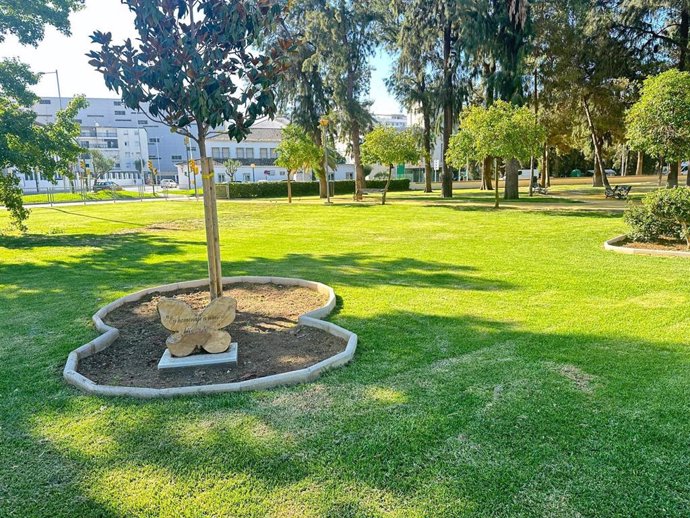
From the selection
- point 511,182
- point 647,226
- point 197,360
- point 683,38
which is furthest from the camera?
point 511,182

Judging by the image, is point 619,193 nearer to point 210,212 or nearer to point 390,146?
point 390,146

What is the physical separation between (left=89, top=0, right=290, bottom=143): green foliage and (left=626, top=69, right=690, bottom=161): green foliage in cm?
1220

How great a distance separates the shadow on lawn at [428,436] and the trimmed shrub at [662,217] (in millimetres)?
5994

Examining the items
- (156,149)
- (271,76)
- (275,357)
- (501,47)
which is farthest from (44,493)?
(156,149)

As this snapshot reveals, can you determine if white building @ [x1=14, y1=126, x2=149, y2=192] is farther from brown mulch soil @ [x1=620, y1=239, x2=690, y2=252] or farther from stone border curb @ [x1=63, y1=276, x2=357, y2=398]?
stone border curb @ [x1=63, y1=276, x2=357, y2=398]

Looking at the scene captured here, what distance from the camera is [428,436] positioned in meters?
2.79

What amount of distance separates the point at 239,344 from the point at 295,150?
23.5 m

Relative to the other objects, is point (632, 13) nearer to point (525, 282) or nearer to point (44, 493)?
point (525, 282)

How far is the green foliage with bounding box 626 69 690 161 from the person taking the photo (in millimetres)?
12312

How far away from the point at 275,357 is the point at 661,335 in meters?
3.56

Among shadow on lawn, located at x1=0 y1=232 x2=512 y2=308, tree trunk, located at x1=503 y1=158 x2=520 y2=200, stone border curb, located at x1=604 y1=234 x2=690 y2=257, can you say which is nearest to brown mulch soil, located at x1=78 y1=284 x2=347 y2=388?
shadow on lawn, located at x1=0 y1=232 x2=512 y2=308

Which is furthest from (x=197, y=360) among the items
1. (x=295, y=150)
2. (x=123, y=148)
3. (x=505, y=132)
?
(x=123, y=148)

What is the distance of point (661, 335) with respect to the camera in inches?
174

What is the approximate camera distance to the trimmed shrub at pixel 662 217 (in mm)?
8688
